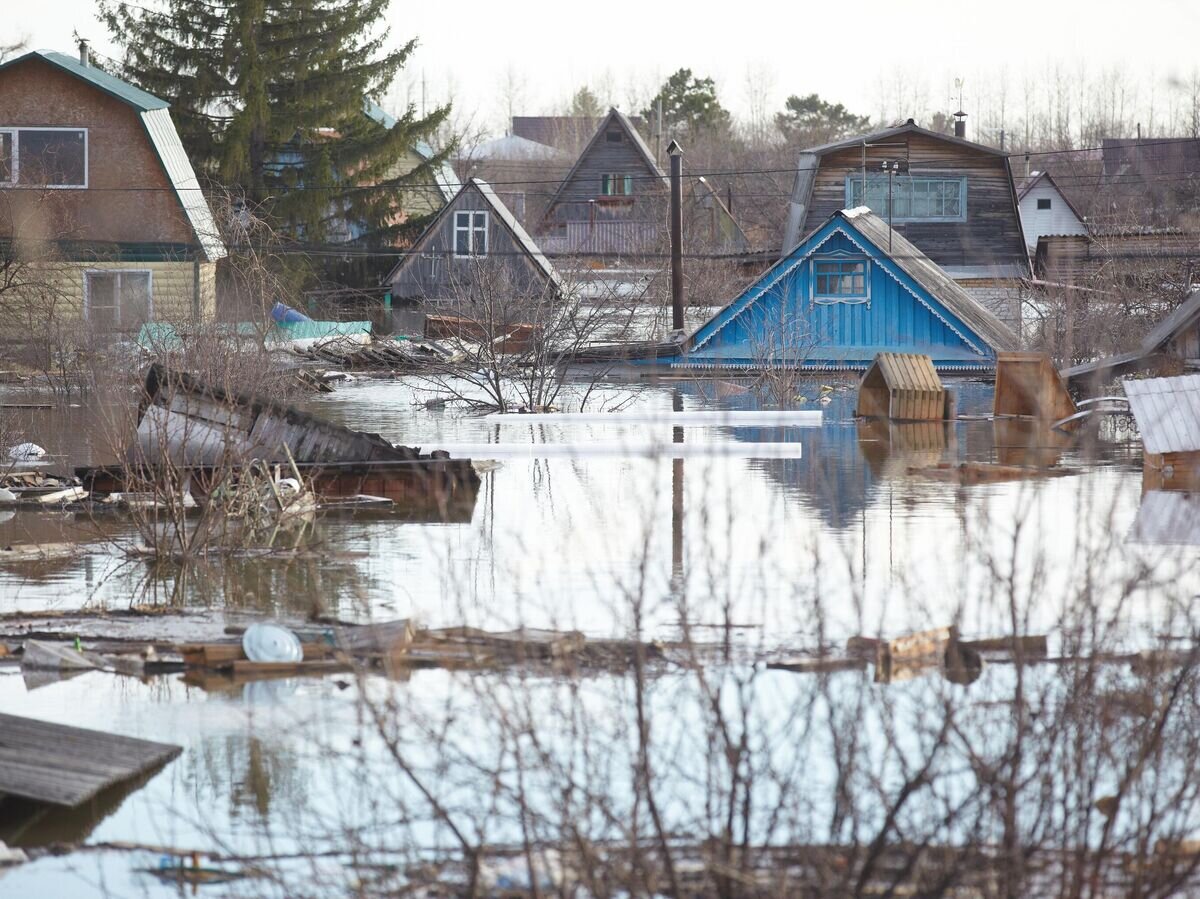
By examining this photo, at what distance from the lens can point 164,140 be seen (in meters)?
40.5

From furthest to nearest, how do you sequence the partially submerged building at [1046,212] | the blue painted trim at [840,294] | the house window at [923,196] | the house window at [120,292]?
the partially submerged building at [1046,212]
the house window at [923,196]
the house window at [120,292]
the blue painted trim at [840,294]

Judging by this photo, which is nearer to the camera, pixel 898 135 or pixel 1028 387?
pixel 1028 387

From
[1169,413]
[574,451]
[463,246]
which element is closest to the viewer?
[1169,413]

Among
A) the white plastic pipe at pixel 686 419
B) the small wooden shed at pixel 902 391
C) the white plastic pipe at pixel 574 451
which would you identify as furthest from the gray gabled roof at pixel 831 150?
the white plastic pipe at pixel 574 451

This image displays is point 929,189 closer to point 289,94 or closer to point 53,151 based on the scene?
point 289,94

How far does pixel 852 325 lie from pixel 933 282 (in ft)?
6.83

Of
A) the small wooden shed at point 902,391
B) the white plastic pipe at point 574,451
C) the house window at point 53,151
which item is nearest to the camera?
the white plastic pipe at point 574,451

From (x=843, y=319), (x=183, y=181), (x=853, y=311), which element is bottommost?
(x=843, y=319)

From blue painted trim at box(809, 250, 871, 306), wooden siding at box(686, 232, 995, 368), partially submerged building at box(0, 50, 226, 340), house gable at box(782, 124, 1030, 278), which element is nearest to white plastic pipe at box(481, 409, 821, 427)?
wooden siding at box(686, 232, 995, 368)

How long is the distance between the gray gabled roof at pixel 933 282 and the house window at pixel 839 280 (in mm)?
775

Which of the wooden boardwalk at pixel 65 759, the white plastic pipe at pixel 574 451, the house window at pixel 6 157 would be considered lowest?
the wooden boardwalk at pixel 65 759

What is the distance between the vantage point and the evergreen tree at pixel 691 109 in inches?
3472

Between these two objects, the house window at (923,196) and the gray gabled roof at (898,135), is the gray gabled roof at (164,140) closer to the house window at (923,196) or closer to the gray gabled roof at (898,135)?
the gray gabled roof at (898,135)

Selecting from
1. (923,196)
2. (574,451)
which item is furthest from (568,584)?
(923,196)
